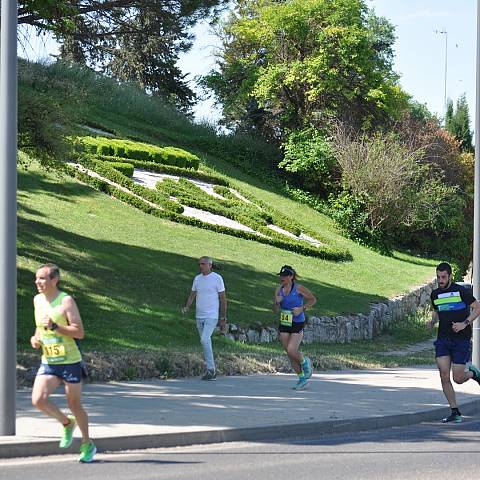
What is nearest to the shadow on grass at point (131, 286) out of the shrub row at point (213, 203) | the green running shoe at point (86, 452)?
the shrub row at point (213, 203)

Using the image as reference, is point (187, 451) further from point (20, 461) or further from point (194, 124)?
point (194, 124)

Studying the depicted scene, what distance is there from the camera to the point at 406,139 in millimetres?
56375

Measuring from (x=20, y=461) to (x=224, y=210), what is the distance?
30878mm

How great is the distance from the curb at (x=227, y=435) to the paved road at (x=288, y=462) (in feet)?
0.47

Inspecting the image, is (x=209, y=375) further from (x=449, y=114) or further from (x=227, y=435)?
(x=449, y=114)

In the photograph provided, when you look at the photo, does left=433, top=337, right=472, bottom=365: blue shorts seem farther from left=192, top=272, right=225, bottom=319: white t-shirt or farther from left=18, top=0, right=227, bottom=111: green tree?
left=18, top=0, right=227, bottom=111: green tree

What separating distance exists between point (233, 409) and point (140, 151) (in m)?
30.7

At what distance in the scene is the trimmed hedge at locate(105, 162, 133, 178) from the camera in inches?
1564

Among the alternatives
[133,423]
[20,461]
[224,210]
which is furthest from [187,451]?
[224,210]

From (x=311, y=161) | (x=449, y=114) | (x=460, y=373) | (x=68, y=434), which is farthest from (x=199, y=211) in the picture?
(x=449, y=114)

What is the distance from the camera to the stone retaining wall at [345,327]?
24625mm

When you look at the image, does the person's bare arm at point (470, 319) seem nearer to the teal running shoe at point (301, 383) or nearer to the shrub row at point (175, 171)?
the teal running shoe at point (301, 383)

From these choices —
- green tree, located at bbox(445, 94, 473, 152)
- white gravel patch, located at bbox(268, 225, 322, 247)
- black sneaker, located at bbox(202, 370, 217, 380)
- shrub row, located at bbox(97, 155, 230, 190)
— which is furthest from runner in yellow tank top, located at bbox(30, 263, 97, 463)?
green tree, located at bbox(445, 94, 473, 152)

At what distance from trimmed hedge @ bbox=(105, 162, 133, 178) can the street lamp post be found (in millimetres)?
28921
